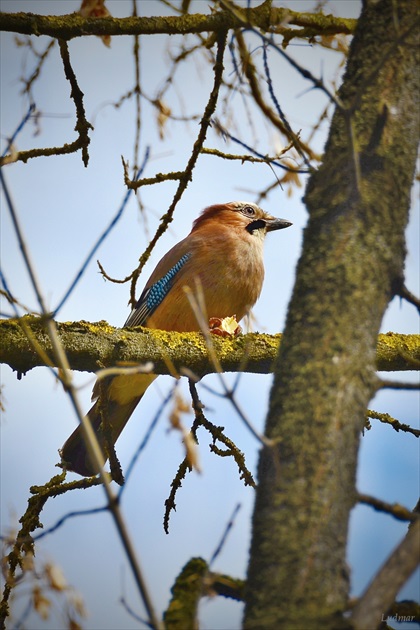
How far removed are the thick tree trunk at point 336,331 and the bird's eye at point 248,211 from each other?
13.7ft

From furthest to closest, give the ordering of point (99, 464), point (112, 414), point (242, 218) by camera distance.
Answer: point (242, 218), point (112, 414), point (99, 464)

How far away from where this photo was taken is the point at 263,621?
190 cm

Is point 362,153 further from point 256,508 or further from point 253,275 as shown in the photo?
point 253,275

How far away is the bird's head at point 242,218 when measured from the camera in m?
6.73

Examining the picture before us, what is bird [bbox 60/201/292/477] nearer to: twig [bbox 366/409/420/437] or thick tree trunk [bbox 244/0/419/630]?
twig [bbox 366/409/420/437]

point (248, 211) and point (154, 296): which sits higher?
point (248, 211)

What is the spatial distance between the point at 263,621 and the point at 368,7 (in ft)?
6.82

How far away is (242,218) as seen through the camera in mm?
6836

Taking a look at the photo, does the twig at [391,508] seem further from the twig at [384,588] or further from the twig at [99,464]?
the twig at [99,464]

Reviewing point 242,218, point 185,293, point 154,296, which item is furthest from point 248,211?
point 185,293

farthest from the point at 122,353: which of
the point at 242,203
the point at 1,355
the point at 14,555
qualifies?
the point at 242,203

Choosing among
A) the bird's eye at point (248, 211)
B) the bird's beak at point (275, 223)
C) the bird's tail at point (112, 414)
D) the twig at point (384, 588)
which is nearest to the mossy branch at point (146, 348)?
the bird's tail at point (112, 414)

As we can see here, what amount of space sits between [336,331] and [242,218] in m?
4.70

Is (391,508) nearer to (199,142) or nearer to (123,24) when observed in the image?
(199,142)
